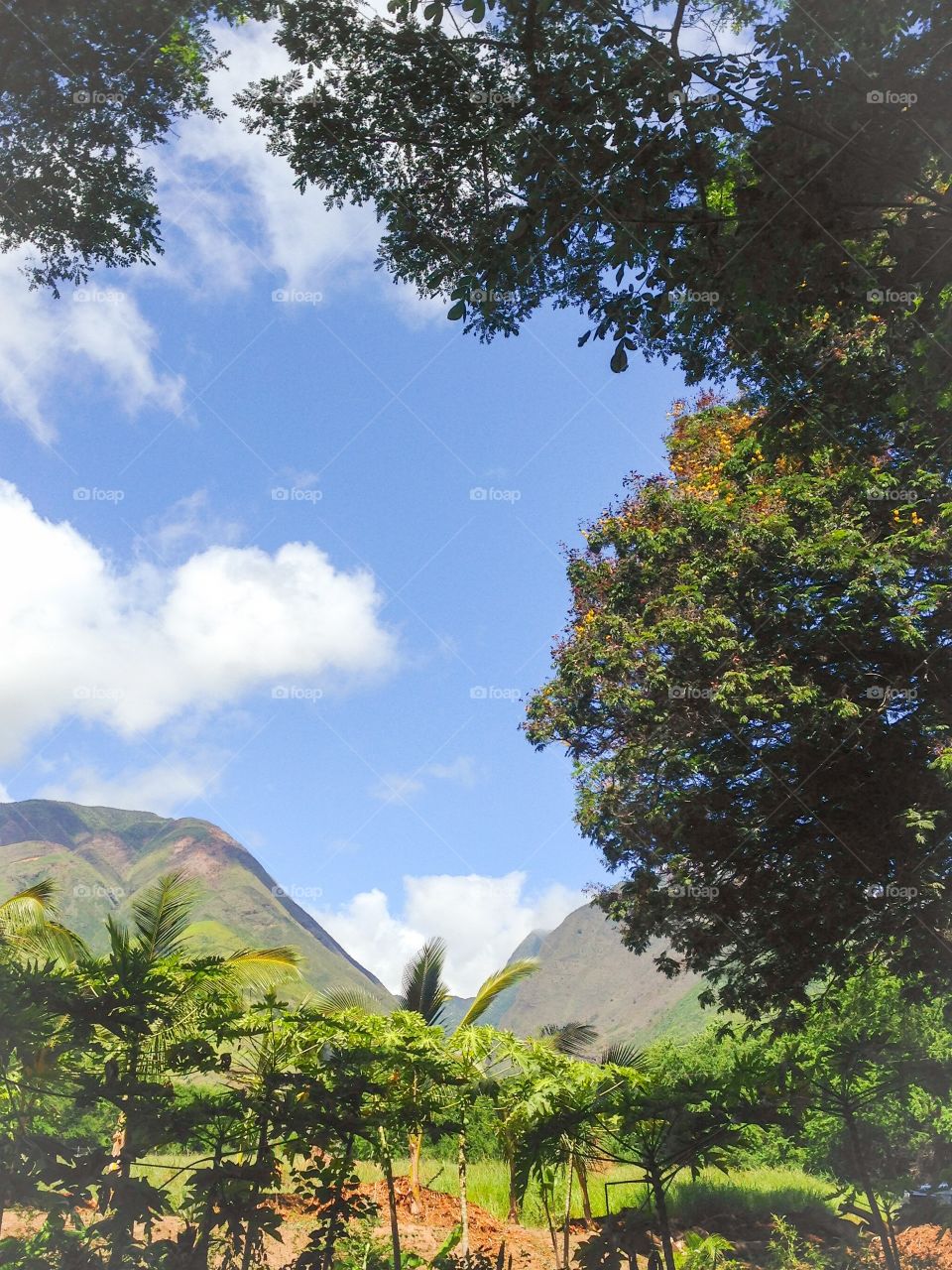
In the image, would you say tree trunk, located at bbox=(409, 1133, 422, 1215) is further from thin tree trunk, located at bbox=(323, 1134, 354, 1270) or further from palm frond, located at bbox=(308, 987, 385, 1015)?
thin tree trunk, located at bbox=(323, 1134, 354, 1270)

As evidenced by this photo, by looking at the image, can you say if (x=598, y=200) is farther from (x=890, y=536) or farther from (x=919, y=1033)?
(x=919, y=1033)

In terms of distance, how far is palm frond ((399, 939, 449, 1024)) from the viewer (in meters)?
16.3

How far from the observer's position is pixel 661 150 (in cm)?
505

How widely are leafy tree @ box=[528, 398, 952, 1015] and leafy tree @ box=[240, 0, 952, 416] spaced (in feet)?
12.5

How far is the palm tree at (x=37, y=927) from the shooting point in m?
9.66

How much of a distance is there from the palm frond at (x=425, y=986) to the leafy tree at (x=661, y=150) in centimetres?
1372

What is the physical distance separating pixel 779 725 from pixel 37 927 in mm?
9685

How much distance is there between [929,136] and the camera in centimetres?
473

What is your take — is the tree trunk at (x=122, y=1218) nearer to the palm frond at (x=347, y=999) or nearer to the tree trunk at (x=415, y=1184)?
the tree trunk at (x=415, y=1184)

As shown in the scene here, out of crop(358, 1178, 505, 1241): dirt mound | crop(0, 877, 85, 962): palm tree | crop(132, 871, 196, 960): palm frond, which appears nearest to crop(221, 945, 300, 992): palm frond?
crop(132, 871, 196, 960): palm frond

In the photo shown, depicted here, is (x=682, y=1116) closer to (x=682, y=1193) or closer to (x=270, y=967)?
(x=270, y=967)

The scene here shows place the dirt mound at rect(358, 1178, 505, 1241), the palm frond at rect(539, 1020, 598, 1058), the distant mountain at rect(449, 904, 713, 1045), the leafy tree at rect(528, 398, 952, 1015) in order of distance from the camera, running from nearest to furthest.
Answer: the leafy tree at rect(528, 398, 952, 1015), the dirt mound at rect(358, 1178, 505, 1241), the palm frond at rect(539, 1020, 598, 1058), the distant mountain at rect(449, 904, 713, 1045)

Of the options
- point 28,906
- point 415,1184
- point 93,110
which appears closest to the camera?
point 93,110

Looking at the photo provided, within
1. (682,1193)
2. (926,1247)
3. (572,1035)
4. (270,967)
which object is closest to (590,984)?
(682,1193)
